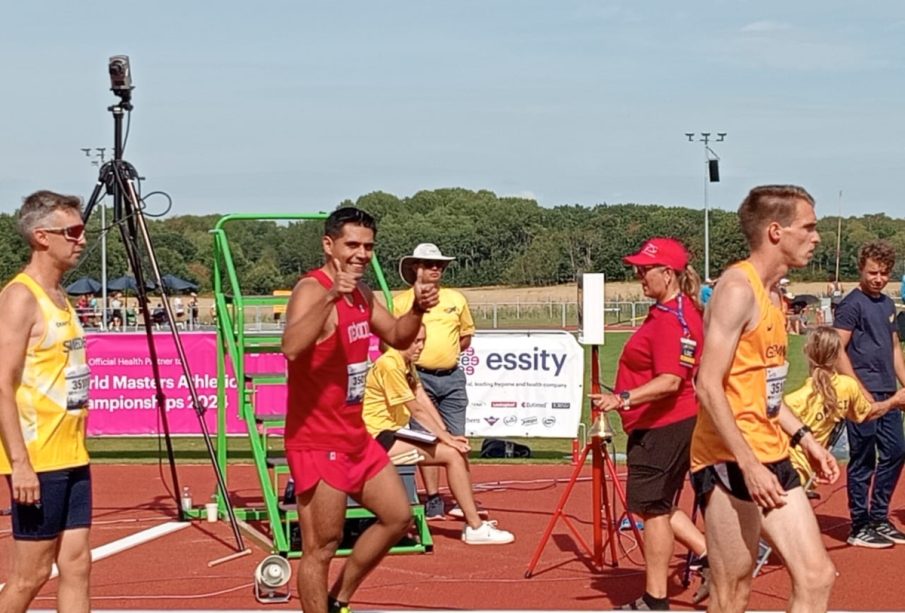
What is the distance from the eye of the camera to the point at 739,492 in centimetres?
562

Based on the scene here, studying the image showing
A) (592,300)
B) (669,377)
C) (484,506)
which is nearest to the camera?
(669,377)

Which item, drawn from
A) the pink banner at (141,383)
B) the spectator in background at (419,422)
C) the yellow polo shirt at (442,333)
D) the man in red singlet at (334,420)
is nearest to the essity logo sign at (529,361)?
the pink banner at (141,383)

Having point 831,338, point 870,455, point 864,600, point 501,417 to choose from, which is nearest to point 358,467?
point 864,600

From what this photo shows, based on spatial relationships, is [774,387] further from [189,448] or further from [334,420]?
[189,448]

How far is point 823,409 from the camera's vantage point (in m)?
9.10

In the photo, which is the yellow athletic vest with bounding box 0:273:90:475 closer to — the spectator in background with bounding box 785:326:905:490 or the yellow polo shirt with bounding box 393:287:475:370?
the spectator in background with bounding box 785:326:905:490

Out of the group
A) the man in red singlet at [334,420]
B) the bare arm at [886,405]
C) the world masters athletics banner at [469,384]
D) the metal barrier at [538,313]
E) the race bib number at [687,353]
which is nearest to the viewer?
→ the man in red singlet at [334,420]

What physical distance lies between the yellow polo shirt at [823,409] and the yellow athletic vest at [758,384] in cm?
339

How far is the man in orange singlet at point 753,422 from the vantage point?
5.47m

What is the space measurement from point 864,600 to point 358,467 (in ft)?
10.9

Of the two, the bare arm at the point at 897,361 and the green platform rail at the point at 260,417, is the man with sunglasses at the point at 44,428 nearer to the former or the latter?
the green platform rail at the point at 260,417

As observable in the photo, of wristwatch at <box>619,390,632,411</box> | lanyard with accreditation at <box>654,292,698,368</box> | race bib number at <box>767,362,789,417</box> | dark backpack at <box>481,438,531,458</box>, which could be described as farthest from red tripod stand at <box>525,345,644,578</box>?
dark backpack at <box>481,438,531,458</box>

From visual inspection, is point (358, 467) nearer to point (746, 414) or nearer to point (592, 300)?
point (746, 414)

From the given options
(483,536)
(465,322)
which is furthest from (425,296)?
(465,322)
